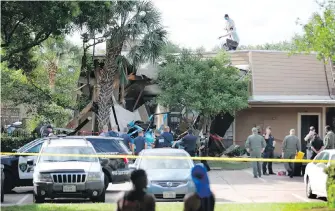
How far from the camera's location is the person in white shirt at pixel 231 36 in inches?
1559

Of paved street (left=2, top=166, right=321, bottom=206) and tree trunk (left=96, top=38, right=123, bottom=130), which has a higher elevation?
tree trunk (left=96, top=38, right=123, bottom=130)

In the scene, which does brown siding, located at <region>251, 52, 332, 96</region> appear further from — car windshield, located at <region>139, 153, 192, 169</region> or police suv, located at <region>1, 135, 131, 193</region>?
car windshield, located at <region>139, 153, 192, 169</region>

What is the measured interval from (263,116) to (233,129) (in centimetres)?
166

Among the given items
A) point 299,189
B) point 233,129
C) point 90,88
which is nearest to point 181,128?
point 233,129

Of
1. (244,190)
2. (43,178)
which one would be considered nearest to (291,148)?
(244,190)

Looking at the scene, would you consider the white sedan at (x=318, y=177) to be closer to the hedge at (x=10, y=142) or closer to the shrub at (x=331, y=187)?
the shrub at (x=331, y=187)

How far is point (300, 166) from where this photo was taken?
1037 inches

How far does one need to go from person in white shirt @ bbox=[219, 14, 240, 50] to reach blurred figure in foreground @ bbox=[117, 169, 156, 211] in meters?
31.6

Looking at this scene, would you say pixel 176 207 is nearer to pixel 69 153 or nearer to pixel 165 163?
pixel 165 163

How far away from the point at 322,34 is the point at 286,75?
14901mm

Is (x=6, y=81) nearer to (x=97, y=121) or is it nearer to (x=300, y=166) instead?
(x=97, y=121)

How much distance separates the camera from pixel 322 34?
22.0 meters

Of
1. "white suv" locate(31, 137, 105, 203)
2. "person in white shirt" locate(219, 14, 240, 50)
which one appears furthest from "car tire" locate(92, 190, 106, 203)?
"person in white shirt" locate(219, 14, 240, 50)

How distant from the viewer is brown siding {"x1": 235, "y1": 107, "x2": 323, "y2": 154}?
36688 millimetres
